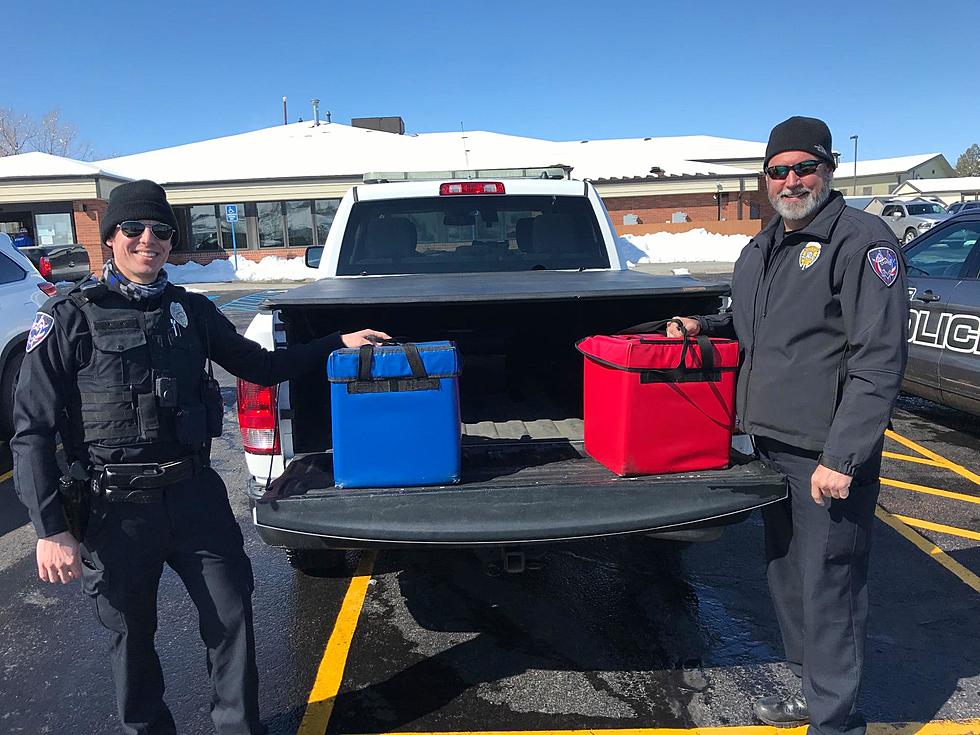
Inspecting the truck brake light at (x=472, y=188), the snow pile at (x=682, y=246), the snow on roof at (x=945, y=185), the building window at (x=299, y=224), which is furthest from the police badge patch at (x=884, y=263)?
the snow on roof at (x=945, y=185)

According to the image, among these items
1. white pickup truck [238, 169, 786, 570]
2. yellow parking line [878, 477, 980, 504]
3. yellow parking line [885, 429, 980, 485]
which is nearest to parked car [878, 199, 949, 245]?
yellow parking line [885, 429, 980, 485]

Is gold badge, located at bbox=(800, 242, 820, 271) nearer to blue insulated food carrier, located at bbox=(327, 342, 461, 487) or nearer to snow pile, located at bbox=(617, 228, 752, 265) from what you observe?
blue insulated food carrier, located at bbox=(327, 342, 461, 487)

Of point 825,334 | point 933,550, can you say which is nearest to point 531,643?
point 825,334

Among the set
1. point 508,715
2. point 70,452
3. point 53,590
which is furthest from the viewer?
point 53,590

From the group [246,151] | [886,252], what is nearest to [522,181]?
[886,252]

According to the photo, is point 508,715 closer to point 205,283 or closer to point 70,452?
point 70,452

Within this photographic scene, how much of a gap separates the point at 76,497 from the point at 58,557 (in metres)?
0.19

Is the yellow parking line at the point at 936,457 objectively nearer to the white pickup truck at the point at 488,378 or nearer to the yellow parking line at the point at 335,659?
the white pickup truck at the point at 488,378

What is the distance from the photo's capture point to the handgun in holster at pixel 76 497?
214 centimetres

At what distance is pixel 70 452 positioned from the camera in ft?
7.40

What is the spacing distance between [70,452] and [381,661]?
62.9 inches

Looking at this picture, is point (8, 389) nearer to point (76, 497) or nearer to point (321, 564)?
point (321, 564)

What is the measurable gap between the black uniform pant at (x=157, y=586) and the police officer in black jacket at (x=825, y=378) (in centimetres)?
186

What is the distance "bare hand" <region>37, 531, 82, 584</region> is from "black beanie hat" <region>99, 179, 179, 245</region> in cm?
91
